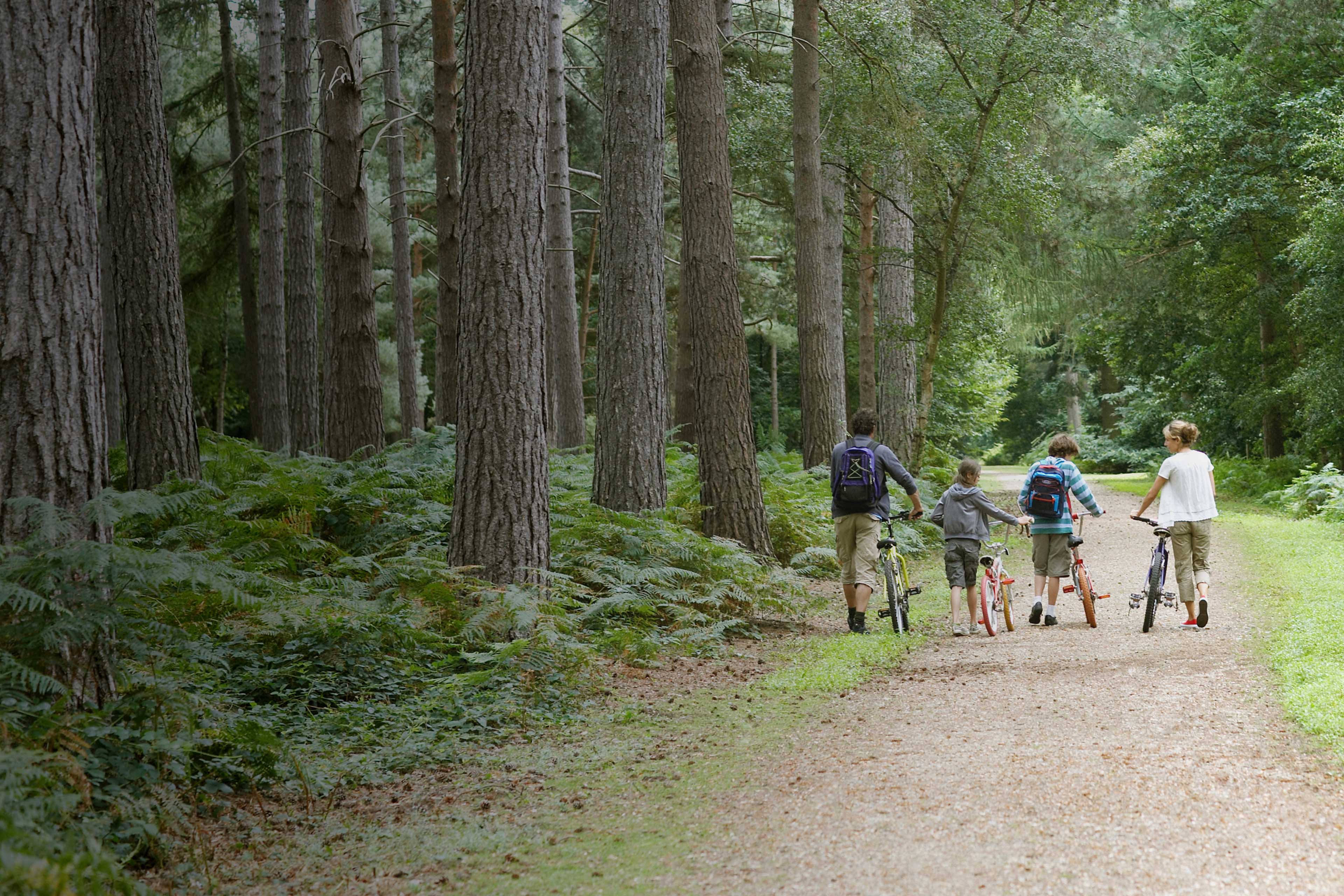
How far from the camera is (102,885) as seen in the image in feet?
11.4

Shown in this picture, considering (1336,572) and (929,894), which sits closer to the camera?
(929,894)

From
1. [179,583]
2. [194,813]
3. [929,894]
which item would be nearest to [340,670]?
[179,583]

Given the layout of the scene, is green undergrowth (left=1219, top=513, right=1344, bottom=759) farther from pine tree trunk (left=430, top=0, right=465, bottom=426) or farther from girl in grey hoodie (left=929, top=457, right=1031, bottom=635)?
pine tree trunk (left=430, top=0, right=465, bottom=426)

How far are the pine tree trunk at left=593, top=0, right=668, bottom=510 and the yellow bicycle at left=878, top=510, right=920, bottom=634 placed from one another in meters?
2.42

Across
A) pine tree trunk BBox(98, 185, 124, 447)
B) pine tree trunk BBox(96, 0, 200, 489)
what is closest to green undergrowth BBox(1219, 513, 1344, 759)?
pine tree trunk BBox(96, 0, 200, 489)

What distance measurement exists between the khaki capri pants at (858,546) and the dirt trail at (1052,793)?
154 cm

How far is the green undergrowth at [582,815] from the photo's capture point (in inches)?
166

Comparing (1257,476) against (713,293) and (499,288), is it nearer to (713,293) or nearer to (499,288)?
(713,293)

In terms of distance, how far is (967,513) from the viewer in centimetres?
998

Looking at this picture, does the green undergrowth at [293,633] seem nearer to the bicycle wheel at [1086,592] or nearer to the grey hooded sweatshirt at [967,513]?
the grey hooded sweatshirt at [967,513]

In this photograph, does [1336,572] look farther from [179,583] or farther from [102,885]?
[102,885]

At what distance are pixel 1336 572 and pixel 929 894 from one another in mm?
10500

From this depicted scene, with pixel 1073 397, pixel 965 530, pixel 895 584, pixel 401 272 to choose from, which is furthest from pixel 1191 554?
pixel 1073 397

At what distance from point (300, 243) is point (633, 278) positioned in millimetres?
7532
